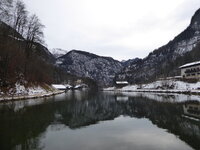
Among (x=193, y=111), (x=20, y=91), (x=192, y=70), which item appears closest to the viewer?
(x=193, y=111)

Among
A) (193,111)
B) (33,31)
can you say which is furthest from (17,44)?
(193,111)

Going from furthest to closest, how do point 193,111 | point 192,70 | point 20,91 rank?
point 192,70
point 20,91
point 193,111

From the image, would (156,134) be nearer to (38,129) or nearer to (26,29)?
(38,129)

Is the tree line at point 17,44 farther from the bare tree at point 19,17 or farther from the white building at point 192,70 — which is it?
the white building at point 192,70

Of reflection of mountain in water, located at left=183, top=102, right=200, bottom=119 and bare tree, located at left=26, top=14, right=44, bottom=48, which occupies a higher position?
bare tree, located at left=26, top=14, right=44, bottom=48

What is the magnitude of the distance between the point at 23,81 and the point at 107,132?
38178 mm

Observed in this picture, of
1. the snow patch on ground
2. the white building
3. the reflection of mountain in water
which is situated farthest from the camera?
the white building

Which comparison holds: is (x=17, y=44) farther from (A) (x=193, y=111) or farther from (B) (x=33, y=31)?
(A) (x=193, y=111)

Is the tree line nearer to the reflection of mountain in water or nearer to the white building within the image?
the reflection of mountain in water

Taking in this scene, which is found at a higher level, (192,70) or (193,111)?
(192,70)

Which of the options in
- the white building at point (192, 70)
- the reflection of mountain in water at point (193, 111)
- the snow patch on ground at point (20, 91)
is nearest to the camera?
the reflection of mountain in water at point (193, 111)

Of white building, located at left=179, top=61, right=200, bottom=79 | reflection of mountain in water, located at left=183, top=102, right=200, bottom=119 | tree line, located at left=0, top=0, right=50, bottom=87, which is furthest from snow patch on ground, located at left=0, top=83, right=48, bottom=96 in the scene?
white building, located at left=179, top=61, right=200, bottom=79

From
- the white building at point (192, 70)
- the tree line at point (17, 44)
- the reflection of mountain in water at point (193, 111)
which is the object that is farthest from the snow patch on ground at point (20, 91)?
the white building at point (192, 70)

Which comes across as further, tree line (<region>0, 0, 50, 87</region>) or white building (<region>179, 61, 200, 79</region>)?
white building (<region>179, 61, 200, 79</region>)
